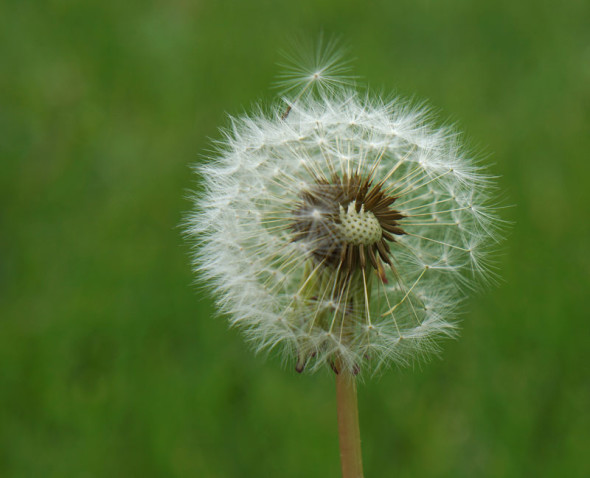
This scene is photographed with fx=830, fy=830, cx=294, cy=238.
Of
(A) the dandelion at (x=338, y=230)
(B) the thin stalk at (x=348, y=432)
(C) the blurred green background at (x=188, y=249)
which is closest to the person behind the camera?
(B) the thin stalk at (x=348, y=432)

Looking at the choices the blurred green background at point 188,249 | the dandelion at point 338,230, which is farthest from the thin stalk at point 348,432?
the blurred green background at point 188,249

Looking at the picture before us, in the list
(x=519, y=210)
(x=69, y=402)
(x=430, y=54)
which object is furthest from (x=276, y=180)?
(x=430, y=54)

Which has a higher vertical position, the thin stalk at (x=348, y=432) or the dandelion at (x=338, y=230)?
the dandelion at (x=338, y=230)

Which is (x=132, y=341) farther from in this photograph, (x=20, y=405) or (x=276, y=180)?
(x=276, y=180)

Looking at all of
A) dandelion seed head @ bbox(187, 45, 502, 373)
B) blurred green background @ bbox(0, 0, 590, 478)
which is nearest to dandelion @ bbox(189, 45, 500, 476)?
dandelion seed head @ bbox(187, 45, 502, 373)

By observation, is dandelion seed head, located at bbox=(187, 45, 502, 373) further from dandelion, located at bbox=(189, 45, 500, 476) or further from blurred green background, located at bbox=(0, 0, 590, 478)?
blurred green background, located at bbox=(0, 0, 590, 478)

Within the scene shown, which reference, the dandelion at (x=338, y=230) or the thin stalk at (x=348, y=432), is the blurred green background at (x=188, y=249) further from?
the thin stalk at (x=348, y=432)

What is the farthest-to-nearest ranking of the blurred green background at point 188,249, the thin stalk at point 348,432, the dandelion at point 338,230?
the blurred green background at point 188,249 < the dandelion at point 338,230 < the thin stalk at point 348,432

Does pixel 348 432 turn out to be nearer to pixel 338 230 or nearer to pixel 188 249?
pixel 338 230
